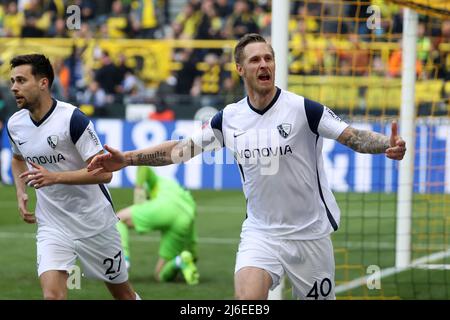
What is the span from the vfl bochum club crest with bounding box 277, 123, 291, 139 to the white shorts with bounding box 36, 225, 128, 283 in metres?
1.89

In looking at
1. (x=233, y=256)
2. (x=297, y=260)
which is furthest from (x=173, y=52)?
(x=297, y=260)

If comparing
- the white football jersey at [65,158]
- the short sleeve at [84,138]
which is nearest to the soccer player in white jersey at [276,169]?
the short sleeve at [84,138]

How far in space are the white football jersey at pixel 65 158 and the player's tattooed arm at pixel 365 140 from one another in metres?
2.01

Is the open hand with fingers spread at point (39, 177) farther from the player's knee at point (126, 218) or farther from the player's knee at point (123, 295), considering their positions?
the player's knee at point (126, 218)

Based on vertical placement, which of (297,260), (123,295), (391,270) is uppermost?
(297,260)

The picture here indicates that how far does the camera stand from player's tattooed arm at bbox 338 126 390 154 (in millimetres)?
6871

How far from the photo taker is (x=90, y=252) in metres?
8.32

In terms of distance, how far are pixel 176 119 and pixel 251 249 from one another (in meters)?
15.6

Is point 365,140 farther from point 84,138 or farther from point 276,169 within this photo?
point 84,138

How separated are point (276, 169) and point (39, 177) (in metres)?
1.68

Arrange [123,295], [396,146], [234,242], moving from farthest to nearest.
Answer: [234,242], [123,295], [396,146]

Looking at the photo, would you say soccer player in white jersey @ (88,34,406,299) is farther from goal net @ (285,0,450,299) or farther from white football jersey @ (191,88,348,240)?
goal net @ (285,0,450,299)

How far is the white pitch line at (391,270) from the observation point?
38.3 feet
